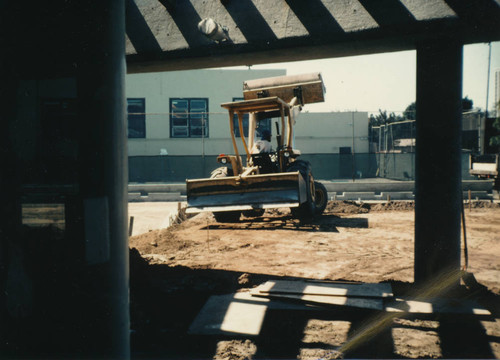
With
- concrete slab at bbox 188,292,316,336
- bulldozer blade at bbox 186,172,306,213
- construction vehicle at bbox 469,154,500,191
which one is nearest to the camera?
concrete slab at bbox 188,292,316,336

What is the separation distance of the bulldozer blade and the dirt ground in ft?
2.15

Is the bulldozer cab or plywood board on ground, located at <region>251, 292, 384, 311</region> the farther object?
the bulldozer cab

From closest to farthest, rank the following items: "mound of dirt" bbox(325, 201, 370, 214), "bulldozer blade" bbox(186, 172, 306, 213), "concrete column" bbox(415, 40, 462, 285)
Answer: "concrete column" bbox(415, 40, 462, 285) < "bulldozer blade" bbox(186, 172, 306, 213) < "mound of dirt" bbox(325, 201, 370, 214)

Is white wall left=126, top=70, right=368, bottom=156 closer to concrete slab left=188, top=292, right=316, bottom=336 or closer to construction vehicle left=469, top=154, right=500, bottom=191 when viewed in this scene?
construction vehicle left=469, top=154, right=500, bottom=191

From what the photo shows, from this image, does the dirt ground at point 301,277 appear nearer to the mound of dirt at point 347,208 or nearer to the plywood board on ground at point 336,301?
the plywood board on ground at point 336,301

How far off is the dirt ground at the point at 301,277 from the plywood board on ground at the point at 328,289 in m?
0.30

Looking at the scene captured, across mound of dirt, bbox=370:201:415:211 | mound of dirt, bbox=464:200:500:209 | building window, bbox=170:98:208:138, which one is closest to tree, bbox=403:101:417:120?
mound of dirt, bbox=464:200:500:209

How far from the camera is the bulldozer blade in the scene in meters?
9.48

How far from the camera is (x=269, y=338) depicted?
13.1ft

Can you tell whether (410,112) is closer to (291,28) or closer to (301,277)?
(301,277)

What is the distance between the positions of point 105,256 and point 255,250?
636cm

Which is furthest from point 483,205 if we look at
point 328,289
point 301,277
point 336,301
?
point 336,301

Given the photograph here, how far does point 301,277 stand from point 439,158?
8.22ft

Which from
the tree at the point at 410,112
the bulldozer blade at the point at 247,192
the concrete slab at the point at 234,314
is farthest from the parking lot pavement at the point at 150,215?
the tree at the point at 410,112
